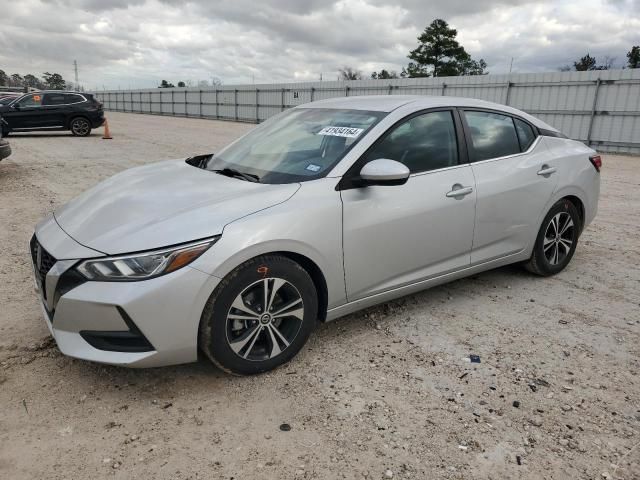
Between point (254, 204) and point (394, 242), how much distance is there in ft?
3.23

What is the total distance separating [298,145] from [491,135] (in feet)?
5.18

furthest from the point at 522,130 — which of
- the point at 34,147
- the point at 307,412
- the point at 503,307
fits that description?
the point at 34,147

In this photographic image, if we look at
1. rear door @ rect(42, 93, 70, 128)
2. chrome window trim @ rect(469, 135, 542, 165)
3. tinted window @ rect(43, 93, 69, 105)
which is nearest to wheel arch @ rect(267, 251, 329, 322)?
chrome window trim @ rect(469, 135, 542, 165)

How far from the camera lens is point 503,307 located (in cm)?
394

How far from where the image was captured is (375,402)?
2.69 m

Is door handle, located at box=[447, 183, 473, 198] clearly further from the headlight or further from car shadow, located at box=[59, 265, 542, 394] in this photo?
the headlight

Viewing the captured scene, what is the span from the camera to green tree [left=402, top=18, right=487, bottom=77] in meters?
46.0

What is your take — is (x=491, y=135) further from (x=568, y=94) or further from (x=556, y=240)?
(x=568, y=94)

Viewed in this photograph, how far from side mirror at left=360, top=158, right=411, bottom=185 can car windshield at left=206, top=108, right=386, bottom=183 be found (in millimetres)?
248

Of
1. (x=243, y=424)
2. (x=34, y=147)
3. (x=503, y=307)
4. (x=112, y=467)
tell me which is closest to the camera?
(x=112, y=467)

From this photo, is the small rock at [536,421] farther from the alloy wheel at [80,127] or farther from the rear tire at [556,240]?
the alloy wheel at [80,127]

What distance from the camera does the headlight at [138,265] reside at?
2475 millimetres

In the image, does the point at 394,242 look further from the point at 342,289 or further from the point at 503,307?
the point at 503,307

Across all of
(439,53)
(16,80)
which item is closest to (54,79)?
(16,80)
